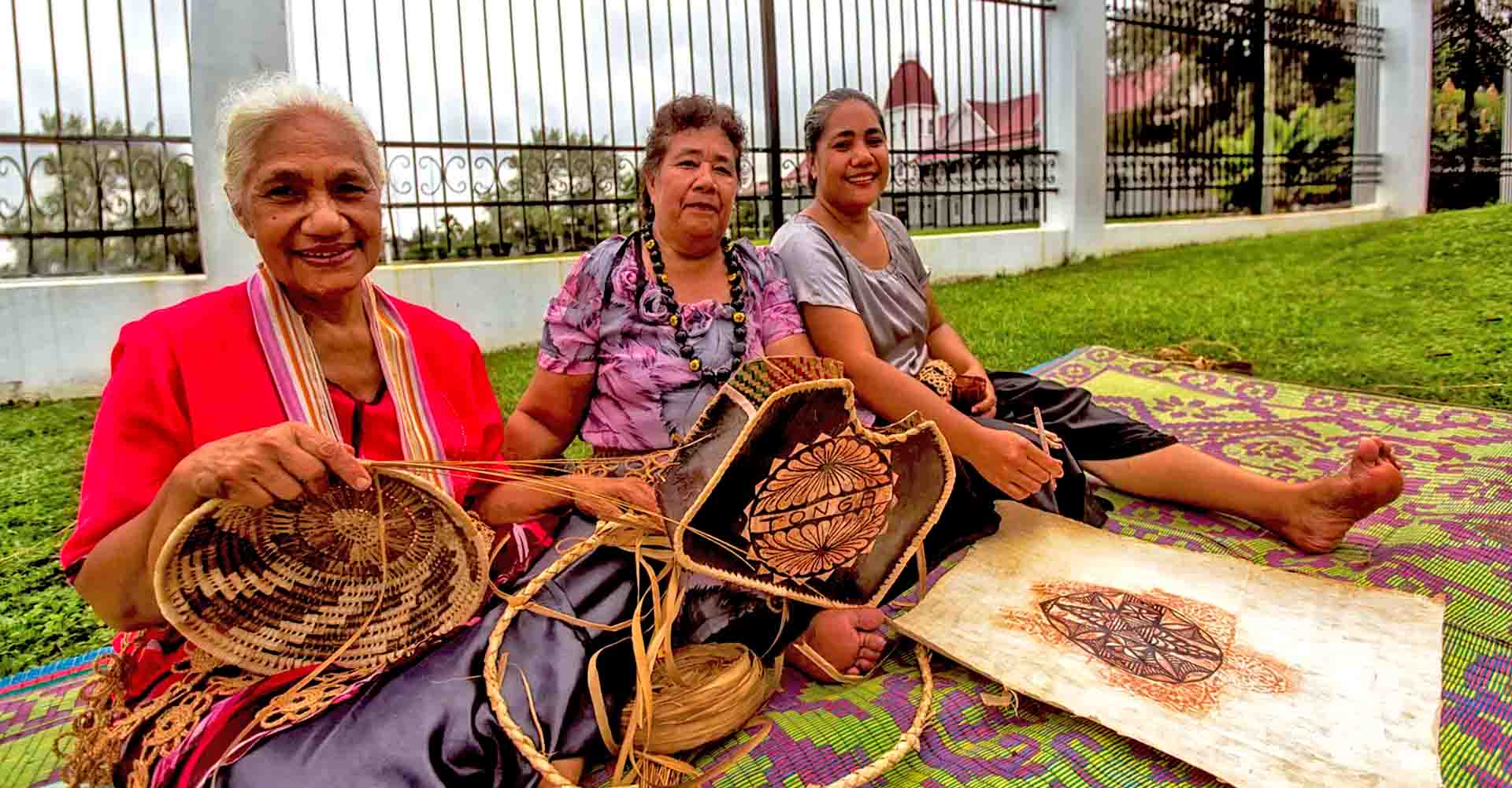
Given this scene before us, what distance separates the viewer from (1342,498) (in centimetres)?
216

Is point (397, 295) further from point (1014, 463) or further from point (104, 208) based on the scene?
point (1014, 463)

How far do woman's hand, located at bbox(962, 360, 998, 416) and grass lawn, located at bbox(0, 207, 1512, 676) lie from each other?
178 cm

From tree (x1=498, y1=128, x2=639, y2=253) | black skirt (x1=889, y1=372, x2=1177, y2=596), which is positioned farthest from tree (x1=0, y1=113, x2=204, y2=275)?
black skirt (x1=889, y1=372, x2=1177, y2=596)

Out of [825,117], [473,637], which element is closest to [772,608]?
[473,637]

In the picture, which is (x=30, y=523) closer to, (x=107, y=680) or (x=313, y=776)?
(x=107, y=680)

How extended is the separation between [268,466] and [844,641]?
1.06m

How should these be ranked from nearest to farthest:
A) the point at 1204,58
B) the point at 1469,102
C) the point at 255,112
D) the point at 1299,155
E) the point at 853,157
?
the point at 255,112 → the point at 853,157 → the point at 1204,58 → the point at 1299,155 → the point at 1469,102

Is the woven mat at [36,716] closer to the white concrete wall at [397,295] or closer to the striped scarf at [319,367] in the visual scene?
the striped scarf at [319,367]

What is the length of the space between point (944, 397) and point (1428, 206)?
13.9 meters

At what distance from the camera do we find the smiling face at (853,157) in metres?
2.52

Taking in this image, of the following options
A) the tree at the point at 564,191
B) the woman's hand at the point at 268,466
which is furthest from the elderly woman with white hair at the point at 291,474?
the tree at the point at 564,191

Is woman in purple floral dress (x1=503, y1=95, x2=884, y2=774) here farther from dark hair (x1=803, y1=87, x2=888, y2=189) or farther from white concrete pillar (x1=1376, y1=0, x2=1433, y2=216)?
white concrete pillar (x1=1376, y1=0, x2=1433, y2=216)

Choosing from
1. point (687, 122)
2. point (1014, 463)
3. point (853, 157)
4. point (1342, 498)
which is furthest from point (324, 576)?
point (1342, 498)

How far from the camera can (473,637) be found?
1425 mm
